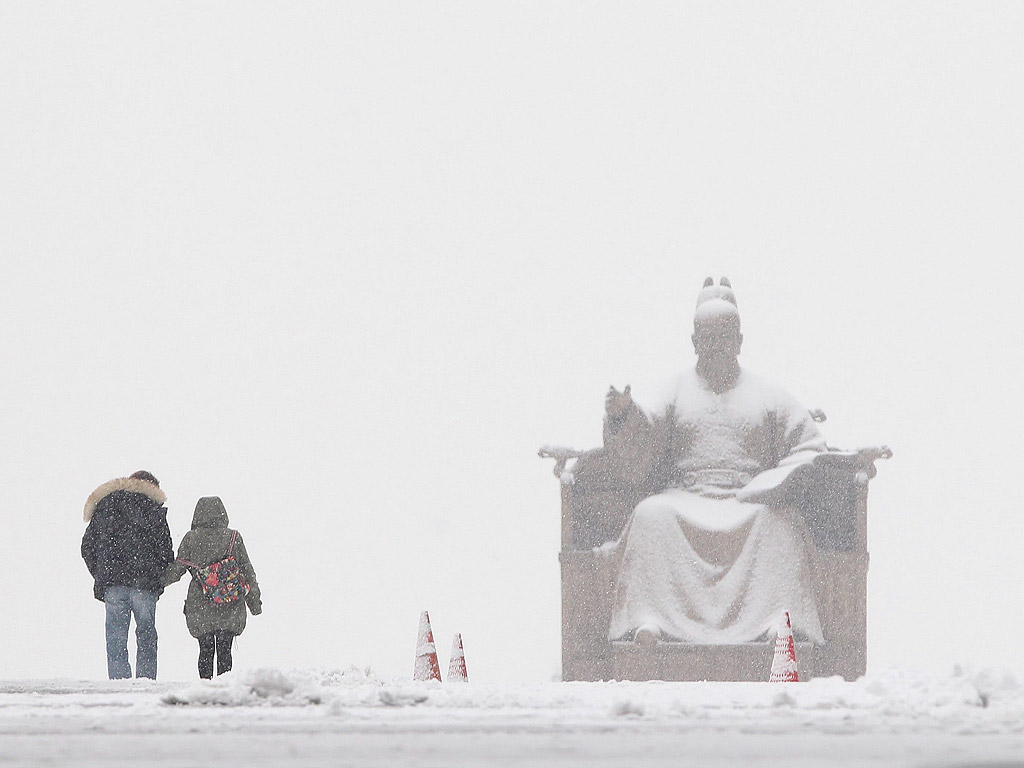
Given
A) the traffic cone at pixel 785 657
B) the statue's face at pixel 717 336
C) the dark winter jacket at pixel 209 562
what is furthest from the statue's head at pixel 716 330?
the dark winter jacket at pixel 209 562

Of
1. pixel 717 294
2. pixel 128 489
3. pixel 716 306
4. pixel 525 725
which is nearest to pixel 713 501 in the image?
pixel 716 306

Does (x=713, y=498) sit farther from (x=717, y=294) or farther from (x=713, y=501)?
(x=717, y=294)

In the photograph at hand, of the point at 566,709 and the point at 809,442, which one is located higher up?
the point at 809,442

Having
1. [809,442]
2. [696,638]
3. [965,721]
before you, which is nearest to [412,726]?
[965,721]

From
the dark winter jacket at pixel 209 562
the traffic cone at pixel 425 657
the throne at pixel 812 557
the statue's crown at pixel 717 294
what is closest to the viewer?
the dark winter jacket at pixel 209 562

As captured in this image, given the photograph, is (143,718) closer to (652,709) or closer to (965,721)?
(652,709)

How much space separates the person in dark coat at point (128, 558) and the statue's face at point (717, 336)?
361cm

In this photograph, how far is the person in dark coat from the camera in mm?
8336

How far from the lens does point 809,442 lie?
406 inches

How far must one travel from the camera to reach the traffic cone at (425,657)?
8203 millimetres

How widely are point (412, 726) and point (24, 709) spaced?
1.30 m

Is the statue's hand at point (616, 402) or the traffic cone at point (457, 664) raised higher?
the statue's hand at point (616, 402)

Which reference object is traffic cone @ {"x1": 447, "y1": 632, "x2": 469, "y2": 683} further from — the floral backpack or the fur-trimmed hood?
the fur-trimmed hood

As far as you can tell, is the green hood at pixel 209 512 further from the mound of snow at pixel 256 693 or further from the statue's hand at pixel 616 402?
the mound of snow at pixel 256 693
